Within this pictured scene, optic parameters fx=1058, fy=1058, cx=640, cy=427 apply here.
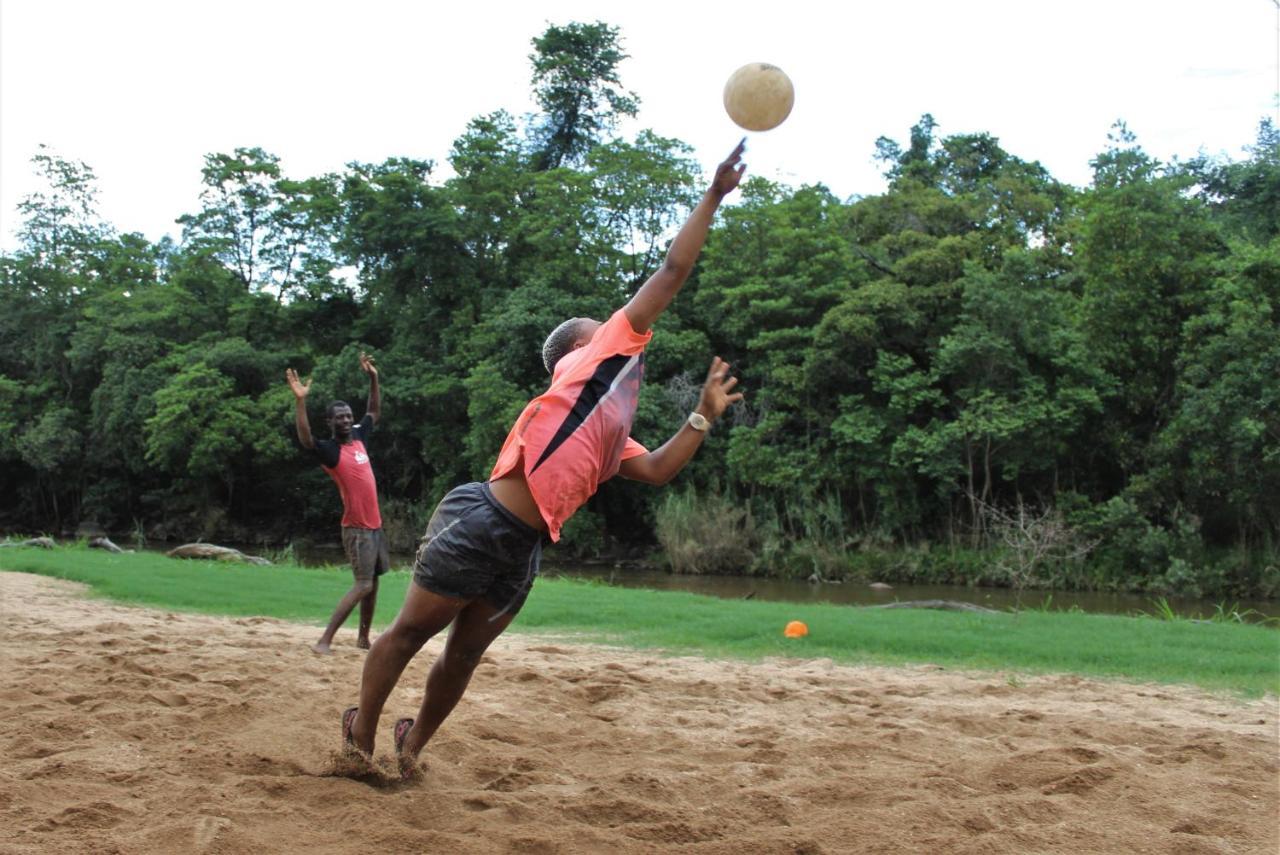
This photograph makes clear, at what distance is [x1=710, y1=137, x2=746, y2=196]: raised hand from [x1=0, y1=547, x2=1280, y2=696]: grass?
5.79 meters

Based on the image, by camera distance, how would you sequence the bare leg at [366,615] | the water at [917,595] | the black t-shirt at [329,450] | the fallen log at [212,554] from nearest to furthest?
the black t-shirt at [329,450] < the bare leg at [366,615] < the fallen log at [212,554] < the water at [917,595]

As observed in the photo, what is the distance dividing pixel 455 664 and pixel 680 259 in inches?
74.2

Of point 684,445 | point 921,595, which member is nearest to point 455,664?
point 684,445

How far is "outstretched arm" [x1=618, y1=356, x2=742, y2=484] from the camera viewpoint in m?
4.48

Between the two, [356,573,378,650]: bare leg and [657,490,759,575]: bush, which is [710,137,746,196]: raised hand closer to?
[356,573,378,650]: bare leg

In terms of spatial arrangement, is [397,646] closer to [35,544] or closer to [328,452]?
[328,452]

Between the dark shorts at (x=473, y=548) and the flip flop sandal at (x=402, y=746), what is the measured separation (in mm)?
805

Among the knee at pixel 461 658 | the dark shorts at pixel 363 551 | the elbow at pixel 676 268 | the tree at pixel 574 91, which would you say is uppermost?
the tree at pixel 574 91

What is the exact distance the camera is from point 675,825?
3885mm

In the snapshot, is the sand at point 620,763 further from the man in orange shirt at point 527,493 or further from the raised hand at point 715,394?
the raised hand at point 715,394

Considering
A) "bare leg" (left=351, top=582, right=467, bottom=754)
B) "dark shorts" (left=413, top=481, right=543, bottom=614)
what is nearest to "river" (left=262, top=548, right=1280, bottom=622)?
"bare leg" (left=351, top=582, right=467, bottom=754)

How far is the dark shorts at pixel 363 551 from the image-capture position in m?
8.46

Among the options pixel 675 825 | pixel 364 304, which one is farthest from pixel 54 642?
pixel 364 304

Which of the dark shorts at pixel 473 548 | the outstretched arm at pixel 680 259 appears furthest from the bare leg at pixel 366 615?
the outstretched arm at pixel 680 259
